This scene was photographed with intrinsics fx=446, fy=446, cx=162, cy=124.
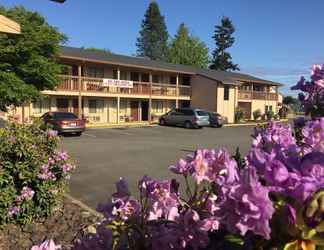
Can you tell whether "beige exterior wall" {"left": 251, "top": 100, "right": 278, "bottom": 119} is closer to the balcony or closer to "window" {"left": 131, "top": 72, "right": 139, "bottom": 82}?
the balcony

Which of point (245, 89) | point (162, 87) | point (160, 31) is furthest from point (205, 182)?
point (160, 31)

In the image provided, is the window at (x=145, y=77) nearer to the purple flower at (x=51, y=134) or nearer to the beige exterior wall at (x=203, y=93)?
the beige exterior wall at (x=203, y=93)

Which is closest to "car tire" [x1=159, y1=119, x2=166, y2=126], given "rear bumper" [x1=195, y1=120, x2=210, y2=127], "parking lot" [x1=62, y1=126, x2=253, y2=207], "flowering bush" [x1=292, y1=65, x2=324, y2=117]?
"rear bumper" [x1=195, y1=120, x2=210, y2=127]

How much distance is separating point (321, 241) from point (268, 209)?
15 centimetres

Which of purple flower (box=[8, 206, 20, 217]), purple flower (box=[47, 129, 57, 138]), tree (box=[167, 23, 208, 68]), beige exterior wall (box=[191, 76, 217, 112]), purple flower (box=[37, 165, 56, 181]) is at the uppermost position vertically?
tree (box=[167, 23, 208, 68])

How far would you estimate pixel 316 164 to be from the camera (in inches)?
45.5

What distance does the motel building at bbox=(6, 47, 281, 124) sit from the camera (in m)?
35.4

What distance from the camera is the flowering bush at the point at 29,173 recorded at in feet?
21.9

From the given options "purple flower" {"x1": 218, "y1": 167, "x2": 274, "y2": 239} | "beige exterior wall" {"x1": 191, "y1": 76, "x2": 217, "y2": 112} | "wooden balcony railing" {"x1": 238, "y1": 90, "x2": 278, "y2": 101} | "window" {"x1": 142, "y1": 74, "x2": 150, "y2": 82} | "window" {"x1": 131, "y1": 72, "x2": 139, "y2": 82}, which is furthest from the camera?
"wooden balcony railing" {"x1": 238, "y1": 90, "x2": 278, "y2": 101}

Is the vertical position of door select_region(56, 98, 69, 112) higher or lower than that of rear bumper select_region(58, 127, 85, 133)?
higher

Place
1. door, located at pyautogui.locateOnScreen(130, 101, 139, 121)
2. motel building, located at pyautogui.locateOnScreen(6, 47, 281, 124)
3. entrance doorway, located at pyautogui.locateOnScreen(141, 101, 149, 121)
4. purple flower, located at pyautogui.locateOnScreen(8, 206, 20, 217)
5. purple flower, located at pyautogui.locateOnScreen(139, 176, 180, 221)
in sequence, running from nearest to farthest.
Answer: purple flower, located at pyautogui.locateOnScreen(139, 176, 180, 221) → purple flower, located at pyautogui.locateOnScreen(8, 206, 20, 217) → motel building, located at pyautogui.locateOnScreen(6, 47, 281, 124) → door, located at pyautogui.locateOnScreen(130, 101, 139, 121) → entrance doorway, located at pyautogui.locateOnScreen(141, 101, 149, 121)

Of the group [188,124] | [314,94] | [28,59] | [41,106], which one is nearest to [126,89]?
[188,124]

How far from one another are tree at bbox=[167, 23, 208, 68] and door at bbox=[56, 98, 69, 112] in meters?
49.6

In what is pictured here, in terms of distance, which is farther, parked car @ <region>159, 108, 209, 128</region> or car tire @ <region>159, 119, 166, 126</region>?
car tire @ <region>159, 119, 166, 126</region>
